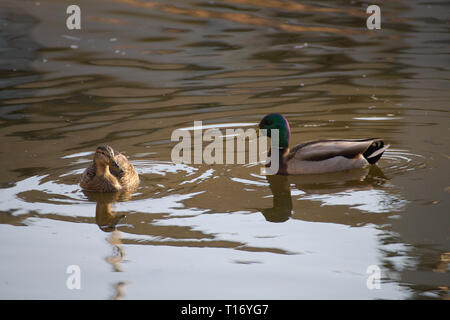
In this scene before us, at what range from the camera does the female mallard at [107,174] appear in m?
8.36

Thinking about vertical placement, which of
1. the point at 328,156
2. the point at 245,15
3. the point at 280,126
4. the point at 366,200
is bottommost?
the point at 366,200

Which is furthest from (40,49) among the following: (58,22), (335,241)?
(335,241)

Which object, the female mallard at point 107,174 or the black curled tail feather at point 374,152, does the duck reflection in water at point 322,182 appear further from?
the female mallard at point 107,174

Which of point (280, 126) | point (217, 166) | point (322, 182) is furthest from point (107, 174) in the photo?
point (322, 182)

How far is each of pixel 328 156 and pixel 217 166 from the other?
1332 mm

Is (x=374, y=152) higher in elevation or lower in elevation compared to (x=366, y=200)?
higher

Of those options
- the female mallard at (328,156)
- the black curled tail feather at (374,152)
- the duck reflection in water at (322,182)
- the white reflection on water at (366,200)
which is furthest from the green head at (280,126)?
the white reflection on water at (366,200)

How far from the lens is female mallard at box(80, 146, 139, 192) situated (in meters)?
8.36

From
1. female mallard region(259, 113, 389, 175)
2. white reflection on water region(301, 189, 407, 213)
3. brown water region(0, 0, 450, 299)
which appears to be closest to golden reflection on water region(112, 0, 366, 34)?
brown water region(0, 0, 450, 299)

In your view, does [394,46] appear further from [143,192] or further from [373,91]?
[143,192]

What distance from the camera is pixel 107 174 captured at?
8461 millimetres

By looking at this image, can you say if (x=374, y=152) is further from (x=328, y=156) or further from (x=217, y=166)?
(x=217, y=166)

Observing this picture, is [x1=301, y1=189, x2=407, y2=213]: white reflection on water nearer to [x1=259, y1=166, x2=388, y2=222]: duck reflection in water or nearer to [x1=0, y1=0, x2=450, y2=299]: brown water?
[x1=0, y1=0, x2=450, y2=299]: brown water

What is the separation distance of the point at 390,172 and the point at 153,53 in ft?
27.7
